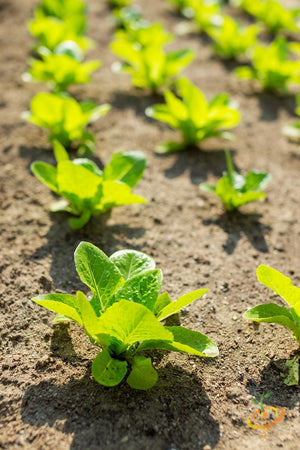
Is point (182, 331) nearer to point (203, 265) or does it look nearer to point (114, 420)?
point (114, 420)

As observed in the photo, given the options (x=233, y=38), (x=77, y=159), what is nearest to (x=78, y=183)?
(x=77, y=159)

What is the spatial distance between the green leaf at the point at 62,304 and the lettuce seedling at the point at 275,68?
289cm

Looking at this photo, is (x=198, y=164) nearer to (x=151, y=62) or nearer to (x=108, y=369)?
(x=151, y=62)

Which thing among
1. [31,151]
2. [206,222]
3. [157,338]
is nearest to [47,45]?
[31,151]

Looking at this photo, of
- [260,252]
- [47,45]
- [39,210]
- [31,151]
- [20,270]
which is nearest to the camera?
[20,270]

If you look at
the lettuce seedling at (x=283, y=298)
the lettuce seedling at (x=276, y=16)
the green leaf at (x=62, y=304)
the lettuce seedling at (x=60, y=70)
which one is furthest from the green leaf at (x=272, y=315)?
the lettuce seedling at (x=276, y=16)

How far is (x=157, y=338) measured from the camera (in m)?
1.40

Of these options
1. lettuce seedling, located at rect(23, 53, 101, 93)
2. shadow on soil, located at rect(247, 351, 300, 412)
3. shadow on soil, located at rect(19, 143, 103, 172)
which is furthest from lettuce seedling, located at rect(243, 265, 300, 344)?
lettuce seedling, located at rect(23, 53, 101, 93)

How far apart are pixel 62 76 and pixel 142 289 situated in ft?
7.31

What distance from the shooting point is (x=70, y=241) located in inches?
86.1

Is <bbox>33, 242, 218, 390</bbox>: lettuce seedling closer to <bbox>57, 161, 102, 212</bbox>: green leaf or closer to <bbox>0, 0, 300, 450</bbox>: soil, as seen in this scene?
<bbox>0, 0, 300, 450</bbox>: soil

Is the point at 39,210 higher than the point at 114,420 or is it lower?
lower

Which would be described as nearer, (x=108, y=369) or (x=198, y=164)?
(x=108, y=369)

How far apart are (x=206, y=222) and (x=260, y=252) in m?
0.35
